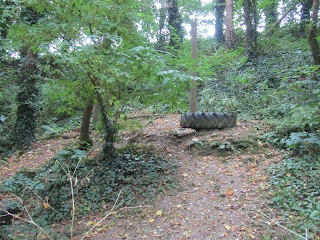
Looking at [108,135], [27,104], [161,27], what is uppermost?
[161,27]

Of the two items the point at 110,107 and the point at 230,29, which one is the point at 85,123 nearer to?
the point at 110,107

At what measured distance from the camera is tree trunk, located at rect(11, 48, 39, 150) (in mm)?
7942

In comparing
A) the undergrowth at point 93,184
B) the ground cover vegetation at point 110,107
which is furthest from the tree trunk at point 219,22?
the undergrowth at point 93,184

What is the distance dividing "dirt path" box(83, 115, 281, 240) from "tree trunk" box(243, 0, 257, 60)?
→ 286 inches

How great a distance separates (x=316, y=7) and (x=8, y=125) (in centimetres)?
1103

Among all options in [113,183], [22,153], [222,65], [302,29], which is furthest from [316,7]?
[22,153]

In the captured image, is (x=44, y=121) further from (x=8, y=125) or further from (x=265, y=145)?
(x=265, y=145)

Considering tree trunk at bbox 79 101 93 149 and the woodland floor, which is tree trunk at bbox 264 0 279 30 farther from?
tree trunk at bbox 79 101 93 149

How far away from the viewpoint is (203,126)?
659cm

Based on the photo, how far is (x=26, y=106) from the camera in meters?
8.04

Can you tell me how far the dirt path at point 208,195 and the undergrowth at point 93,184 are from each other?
1.05 ft

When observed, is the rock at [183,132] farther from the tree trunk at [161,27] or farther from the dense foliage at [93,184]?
A: the tree trunk at [161,27]

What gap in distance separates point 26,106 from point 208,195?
6598 mm

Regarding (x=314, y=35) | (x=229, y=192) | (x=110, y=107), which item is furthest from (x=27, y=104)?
(x=314, y=35)
